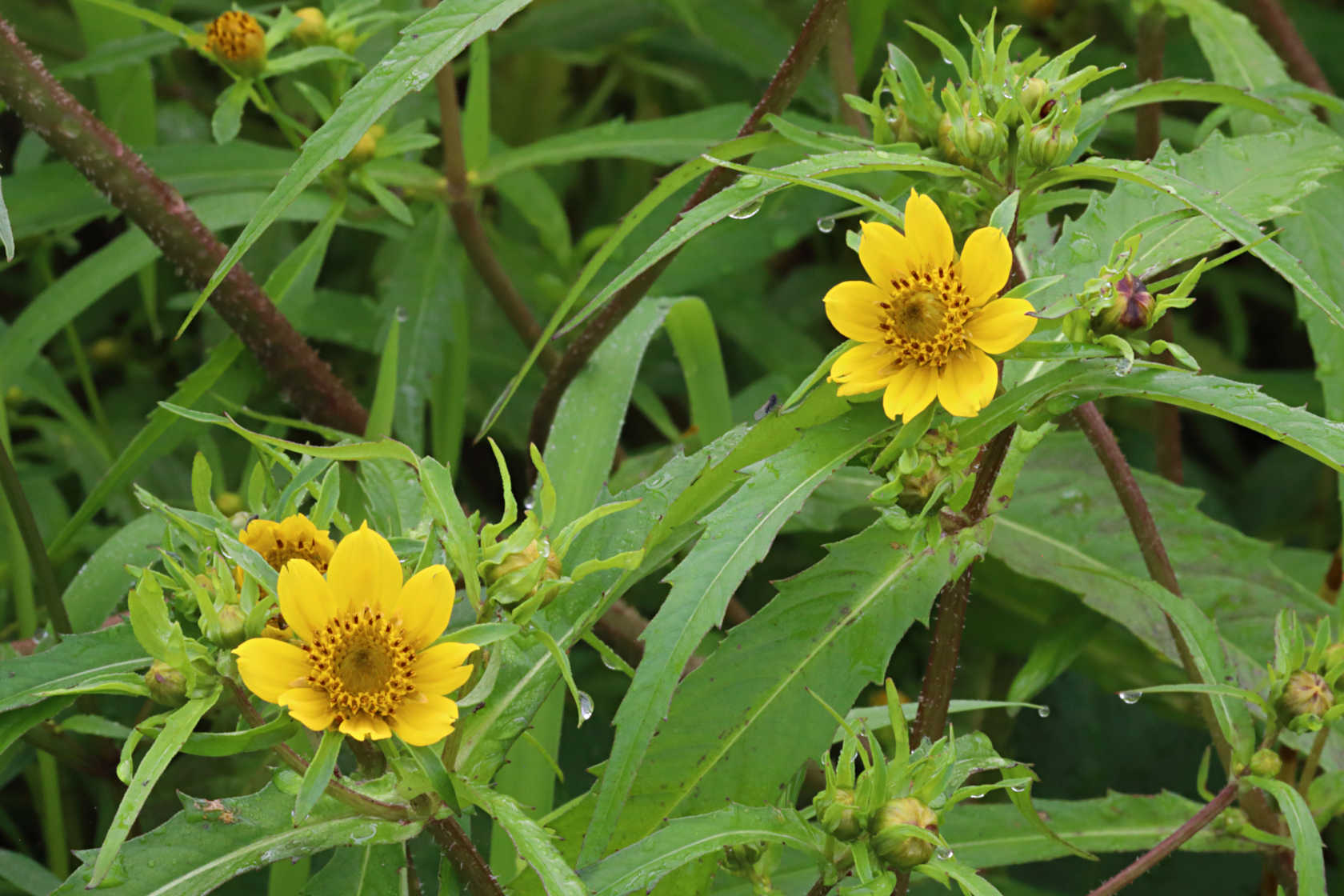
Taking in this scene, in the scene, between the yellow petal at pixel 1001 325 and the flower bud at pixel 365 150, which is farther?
the flower bud at pixel 365 150

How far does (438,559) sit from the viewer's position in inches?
39.4

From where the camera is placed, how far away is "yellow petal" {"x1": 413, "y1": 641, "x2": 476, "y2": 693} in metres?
0.76

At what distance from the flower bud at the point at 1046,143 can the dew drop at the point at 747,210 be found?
0.65 ft

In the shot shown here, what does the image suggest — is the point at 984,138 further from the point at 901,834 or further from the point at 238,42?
the point at 238,42

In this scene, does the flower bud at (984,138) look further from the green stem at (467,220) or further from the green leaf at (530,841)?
the green stem at (467,220)

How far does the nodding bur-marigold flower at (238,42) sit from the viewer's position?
128 cm

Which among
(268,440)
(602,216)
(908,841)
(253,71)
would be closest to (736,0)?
(602,216)

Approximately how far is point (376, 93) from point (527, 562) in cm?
33

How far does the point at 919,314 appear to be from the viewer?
868mm

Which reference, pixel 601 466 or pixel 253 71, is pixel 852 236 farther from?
pixel 253 71

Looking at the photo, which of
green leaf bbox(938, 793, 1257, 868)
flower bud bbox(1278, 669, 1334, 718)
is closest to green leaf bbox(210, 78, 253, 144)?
green leaf bbox(938, 793, 1257, 868)

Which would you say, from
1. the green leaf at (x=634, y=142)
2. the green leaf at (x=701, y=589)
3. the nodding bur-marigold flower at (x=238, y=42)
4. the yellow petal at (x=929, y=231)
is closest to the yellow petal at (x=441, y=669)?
the green leaf at (x=701, y=589)

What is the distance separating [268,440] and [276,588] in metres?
0.12

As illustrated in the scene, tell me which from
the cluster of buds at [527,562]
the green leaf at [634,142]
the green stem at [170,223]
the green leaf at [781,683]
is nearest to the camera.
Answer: the cluster of buds at [527,562]
